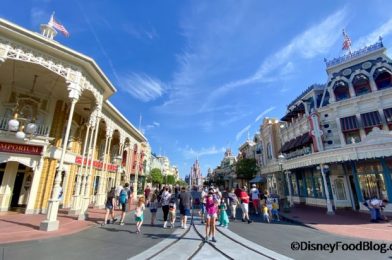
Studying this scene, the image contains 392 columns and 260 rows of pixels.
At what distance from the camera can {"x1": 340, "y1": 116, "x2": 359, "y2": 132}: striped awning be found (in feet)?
59.4

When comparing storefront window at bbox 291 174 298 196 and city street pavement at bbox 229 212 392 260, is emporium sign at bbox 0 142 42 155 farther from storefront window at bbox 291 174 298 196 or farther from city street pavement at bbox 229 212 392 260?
storefront window at bbox 291 174 298 196

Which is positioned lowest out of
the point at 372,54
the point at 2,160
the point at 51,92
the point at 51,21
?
the point at 2,160

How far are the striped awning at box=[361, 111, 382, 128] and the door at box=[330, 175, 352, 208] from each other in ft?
16.7

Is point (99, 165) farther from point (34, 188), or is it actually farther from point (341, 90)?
point (341, 90)

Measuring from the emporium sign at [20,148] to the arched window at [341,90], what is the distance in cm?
2530

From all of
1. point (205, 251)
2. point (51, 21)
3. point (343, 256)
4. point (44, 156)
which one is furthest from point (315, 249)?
point (51, 21)

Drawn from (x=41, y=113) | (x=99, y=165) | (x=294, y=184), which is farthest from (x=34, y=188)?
(x=294, y=184)

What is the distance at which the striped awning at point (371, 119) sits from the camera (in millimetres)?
16953

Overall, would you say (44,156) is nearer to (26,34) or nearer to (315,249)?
(26,34)

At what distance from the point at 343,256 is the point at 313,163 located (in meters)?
13.5

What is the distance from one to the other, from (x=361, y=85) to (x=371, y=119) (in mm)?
3614

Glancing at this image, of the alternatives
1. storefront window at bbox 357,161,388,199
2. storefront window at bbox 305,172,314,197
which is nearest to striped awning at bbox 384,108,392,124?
storefront window at bbox 357,161,388,199

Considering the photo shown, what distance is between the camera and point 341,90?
20.0 m

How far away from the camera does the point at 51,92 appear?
1377 centimetres
